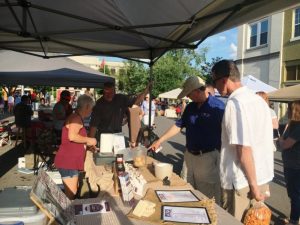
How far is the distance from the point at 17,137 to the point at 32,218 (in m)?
11.0

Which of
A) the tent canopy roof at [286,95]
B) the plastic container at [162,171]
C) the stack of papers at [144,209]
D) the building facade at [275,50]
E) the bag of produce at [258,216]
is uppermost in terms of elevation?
the building facade at [275,50]

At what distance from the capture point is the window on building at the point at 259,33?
22.6 m

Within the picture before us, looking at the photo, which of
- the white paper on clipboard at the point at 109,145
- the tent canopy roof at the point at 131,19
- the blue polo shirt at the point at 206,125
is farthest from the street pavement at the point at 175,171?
the tent canopy roof at the point at 131,19

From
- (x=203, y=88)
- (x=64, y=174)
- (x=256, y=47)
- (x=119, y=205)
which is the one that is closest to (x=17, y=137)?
(x=64, y=174)

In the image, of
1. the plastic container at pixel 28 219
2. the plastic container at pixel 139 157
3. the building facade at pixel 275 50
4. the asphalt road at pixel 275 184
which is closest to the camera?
the plastic container at pixel 28 219

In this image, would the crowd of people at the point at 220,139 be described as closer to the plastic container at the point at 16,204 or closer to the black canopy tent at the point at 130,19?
the black canopy tent at the point at 130,19

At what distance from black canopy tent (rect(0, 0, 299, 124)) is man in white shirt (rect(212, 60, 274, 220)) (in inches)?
27.0

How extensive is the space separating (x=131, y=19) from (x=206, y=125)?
1.56 m

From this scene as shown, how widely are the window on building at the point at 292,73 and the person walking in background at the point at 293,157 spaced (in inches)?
652

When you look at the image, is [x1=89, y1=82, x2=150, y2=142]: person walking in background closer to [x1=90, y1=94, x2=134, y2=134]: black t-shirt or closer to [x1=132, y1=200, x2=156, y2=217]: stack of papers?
[x1=90, y1=94, x2=134, y2=134]: black t-shirt

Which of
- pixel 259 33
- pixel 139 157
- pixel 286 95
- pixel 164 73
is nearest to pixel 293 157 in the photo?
pixel 139 157

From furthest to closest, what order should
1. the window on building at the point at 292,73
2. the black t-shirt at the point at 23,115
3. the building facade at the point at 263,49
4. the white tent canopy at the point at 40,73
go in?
the building facade at the point at 263,49 → the window on building at the point at 292,73 → the black t-shirt at the point at 23,115 → the white tent canopy at the point at 40,73

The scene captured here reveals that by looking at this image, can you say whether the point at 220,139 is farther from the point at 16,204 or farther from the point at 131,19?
the point at 16,204

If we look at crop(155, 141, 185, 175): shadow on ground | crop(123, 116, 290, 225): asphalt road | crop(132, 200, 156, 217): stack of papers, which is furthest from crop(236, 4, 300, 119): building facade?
crop(132, 200, 156, 217): stack of papers
